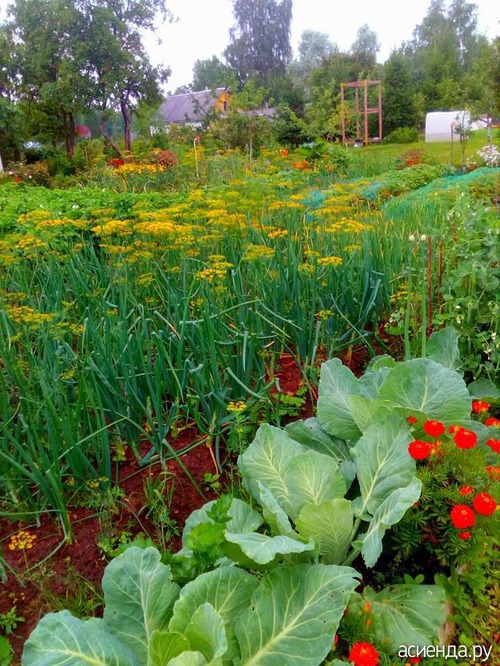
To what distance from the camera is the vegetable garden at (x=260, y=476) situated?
117cm

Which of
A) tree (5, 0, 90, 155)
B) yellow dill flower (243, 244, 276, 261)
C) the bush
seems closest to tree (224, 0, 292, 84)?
the bush

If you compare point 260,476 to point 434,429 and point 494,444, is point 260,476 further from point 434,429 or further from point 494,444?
point 494,444

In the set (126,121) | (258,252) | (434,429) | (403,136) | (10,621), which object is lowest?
(10,621)

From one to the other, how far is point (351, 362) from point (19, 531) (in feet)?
5.03

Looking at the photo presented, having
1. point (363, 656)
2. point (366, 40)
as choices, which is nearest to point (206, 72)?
point (366, 40)

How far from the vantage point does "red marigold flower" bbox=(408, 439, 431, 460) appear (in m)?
1.36

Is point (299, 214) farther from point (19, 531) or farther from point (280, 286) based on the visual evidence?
point (19, 531)

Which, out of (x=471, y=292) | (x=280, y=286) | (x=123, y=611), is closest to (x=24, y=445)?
(x=123, y=611)

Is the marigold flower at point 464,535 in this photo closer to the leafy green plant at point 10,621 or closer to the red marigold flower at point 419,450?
the red marigold flower at point 419,450

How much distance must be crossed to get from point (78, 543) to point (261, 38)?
2111 inches

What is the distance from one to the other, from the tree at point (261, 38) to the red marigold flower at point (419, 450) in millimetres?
50988

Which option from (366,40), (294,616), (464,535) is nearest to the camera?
(294,616)

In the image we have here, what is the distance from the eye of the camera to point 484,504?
1226mm

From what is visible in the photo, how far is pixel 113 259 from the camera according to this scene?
3020 millimetres
